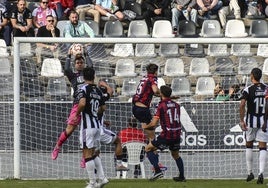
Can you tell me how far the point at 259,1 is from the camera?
88.0 feet

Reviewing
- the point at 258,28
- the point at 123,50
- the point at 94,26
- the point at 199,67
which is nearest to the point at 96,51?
the point at 123,50

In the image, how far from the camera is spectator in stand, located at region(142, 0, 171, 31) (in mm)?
26000

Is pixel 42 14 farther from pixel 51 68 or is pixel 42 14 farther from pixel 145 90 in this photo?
pixel 145 90

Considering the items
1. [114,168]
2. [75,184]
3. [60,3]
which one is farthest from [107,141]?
[60,3]

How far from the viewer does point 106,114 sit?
805 inches

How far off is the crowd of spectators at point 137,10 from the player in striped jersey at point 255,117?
24.7 feet

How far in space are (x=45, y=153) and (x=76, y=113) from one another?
359 centimetres

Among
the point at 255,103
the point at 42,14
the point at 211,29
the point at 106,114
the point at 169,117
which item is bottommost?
the point at 106,114

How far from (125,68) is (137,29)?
5000 millimetres

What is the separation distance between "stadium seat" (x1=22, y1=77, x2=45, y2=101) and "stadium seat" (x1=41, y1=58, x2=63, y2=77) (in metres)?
0.20

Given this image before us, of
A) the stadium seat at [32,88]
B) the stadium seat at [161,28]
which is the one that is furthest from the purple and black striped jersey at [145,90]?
the stadium seat at [161,28]

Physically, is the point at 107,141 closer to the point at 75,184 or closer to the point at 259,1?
the point at 75,184

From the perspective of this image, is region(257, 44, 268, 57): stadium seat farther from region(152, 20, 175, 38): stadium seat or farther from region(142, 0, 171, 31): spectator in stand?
region(142, 0, 171, 31): spectator in stand

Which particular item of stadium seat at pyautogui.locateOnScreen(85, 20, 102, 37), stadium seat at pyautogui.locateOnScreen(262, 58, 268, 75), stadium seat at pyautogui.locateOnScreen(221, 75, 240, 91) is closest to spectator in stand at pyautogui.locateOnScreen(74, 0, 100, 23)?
stadium seat at pyautogui.locateOnScreen(85, 20, 102, 37)
